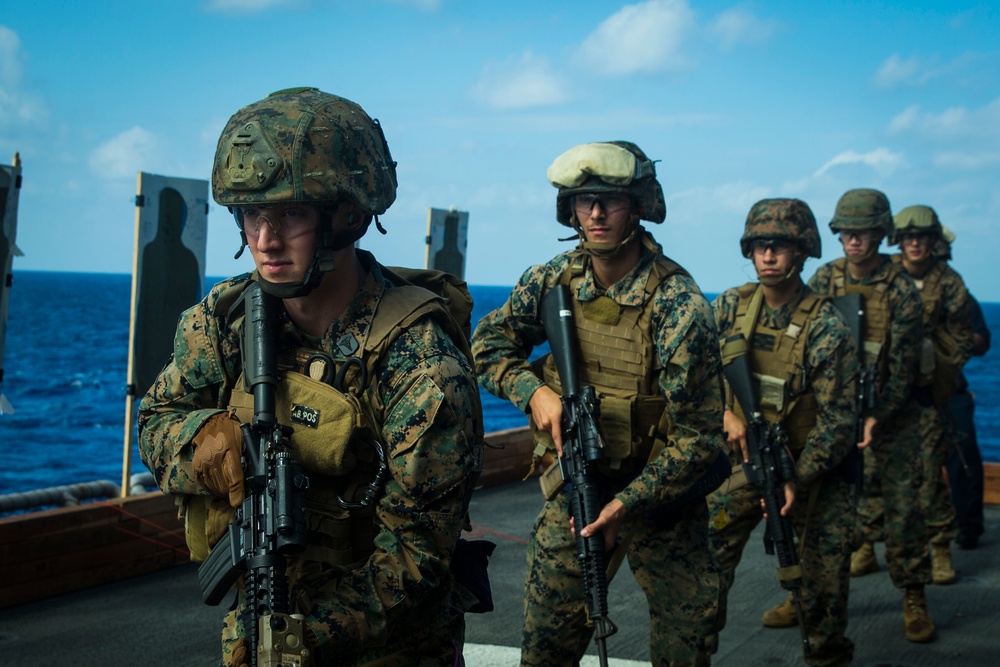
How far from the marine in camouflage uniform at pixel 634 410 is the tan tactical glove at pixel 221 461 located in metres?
2.02

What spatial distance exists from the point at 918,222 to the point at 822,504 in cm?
381

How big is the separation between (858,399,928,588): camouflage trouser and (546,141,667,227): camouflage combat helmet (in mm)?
3412

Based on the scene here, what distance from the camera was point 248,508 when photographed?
2.82 m

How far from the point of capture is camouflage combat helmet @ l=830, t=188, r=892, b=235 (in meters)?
8.09

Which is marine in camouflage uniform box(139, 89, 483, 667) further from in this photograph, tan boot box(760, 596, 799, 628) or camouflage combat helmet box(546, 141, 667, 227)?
tan boot box(760, 596, 799, 628)

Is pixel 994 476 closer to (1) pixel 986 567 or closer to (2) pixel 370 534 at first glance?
(1) pixel 986 567

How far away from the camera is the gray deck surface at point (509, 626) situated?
612 cm

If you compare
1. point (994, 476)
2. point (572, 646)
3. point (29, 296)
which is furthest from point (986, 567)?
point (29, 296)

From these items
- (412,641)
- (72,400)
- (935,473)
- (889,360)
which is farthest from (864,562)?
(72,400)

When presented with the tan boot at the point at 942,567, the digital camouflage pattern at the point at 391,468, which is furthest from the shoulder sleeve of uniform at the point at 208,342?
the tan boot at the point at 942,567

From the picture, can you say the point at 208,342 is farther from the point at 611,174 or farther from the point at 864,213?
the point at 864,213

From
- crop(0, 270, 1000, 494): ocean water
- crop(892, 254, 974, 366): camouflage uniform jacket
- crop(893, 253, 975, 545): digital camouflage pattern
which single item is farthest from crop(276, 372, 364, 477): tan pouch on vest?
crop(892, 254, 974, 366): camouflage uniform jacket

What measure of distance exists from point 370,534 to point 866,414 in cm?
542

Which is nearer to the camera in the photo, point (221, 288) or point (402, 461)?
point (402, 461)
